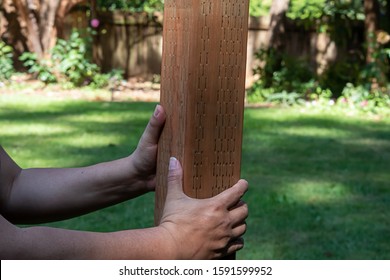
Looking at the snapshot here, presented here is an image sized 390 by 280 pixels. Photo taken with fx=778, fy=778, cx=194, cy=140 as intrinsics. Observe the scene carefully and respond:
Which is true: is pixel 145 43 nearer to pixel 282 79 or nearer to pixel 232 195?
pixel 282 79

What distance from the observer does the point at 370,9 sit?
1069cm

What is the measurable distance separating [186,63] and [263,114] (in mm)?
7654

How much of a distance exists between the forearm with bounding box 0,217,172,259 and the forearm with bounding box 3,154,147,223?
0.49 m

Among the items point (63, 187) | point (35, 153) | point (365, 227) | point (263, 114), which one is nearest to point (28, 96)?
point (263, 114)

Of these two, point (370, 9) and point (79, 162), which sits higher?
point (370, 9)

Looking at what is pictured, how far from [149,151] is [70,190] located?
0.28 m

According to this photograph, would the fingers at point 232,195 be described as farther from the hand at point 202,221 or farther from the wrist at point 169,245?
the wrist at point 169,245

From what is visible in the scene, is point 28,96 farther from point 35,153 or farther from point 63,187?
point 63,187

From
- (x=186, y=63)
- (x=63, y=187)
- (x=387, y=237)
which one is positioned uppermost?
(x=186, y=63)

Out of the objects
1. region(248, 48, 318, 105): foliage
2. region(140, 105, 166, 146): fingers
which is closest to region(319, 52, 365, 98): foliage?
region(248, 48, 318, 105): foliage

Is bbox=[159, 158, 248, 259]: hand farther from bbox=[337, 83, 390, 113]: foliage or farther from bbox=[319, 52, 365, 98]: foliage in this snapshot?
bbox=[319, 52, 365, 98]: foliage

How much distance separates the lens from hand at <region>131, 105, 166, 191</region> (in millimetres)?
1671

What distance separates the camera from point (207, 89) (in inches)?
60.0

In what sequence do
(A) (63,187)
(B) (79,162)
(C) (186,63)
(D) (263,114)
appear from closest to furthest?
(C) (186,63)
(A) (63,187)
(B) (79,162)
(D) (263,114)
